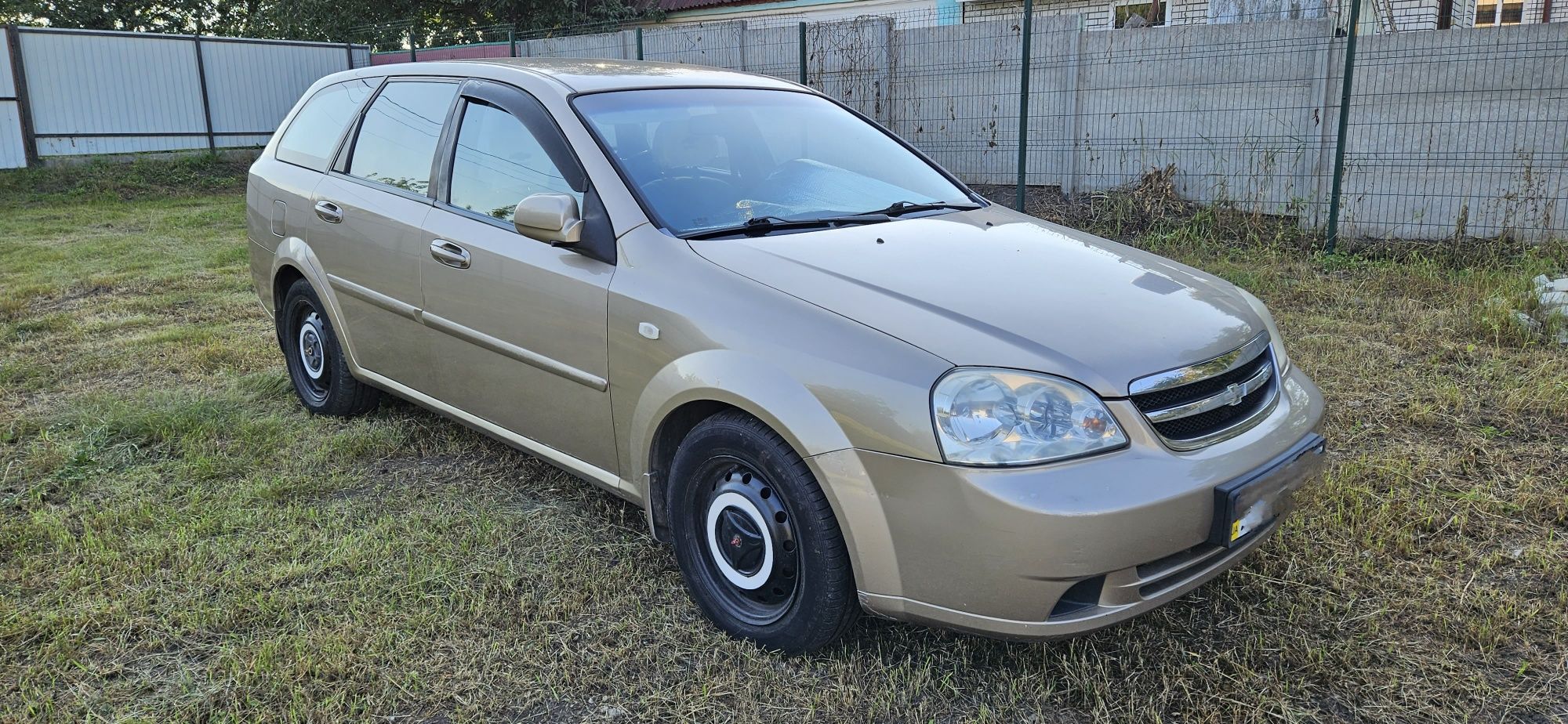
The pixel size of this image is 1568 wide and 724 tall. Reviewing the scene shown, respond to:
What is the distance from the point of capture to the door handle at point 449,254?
3368 mm

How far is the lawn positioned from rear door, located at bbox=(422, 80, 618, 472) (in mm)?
435

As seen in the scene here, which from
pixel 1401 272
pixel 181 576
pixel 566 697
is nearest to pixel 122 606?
pixel 181 576

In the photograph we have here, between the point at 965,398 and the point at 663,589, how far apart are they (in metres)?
1.26

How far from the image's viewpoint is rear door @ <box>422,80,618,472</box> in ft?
9.88

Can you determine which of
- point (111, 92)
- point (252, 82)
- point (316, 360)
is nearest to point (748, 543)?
point (316, 360)

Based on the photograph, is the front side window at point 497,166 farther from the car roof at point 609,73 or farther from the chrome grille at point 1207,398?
the chrome grille at point 1207,398

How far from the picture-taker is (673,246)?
2.84 metres

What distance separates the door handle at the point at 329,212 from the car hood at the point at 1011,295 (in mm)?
1929

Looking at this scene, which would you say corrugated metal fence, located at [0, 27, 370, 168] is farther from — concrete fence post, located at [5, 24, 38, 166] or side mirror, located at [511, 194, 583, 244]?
side mirror, located at [511, 194, 583, 244]

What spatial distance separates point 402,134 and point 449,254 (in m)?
0.79

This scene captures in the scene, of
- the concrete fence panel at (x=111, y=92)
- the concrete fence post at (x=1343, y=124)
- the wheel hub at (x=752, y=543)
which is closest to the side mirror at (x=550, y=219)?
the wheel hub at (x=752, y=543)

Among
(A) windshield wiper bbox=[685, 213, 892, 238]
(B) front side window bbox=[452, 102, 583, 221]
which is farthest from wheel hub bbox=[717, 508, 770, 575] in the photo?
(B) front side window bbox=[452, 102, 583, 221]

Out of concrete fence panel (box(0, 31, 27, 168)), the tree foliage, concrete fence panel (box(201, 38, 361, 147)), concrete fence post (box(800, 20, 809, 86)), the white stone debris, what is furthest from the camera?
the tree foliage

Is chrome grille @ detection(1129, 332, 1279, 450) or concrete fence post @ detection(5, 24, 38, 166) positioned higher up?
concrete fence post @ detection(5, 24, 38, 166)
